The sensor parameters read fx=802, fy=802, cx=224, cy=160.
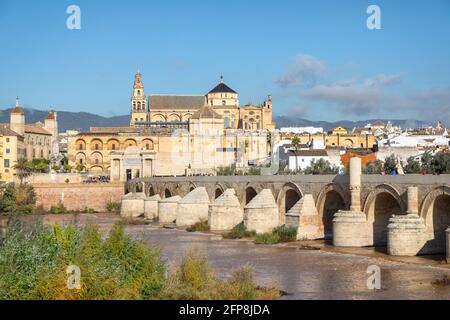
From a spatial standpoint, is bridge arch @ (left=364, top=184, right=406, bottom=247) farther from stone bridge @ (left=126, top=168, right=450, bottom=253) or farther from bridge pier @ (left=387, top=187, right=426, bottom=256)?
bridge pier @ (left=387, top=187, right=426, bottom=256)

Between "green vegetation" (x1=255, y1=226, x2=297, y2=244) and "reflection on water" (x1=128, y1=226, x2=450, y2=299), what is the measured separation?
120 cm

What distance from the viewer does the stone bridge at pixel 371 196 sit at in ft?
106

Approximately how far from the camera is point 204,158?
99.4m

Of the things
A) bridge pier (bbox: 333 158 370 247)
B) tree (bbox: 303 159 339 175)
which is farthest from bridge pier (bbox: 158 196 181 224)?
bridge pier (bbox: 333 158 370 247)

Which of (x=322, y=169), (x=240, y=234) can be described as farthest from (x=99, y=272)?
(x=322, y=169)

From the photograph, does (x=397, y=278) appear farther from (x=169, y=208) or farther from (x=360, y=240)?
(x=169, y=208)

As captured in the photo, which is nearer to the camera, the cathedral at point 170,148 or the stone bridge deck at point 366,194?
the stone bridge deck at point 366,194

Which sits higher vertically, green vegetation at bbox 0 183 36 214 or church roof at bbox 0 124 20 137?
church roof at bbox 0 124 20 137

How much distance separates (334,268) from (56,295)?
1386 centimetres

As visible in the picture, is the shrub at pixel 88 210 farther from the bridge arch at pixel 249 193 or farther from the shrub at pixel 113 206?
the bridge arch at pixel 249 193

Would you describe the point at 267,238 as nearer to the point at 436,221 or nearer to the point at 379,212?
the point at 379,212

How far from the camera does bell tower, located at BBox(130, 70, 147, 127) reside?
126m

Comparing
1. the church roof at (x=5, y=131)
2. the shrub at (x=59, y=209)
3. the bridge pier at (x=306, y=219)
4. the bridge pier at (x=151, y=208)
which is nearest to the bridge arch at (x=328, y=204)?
the bridge pier at (x=306, y=219)
